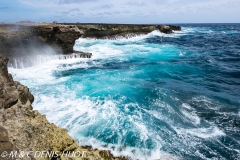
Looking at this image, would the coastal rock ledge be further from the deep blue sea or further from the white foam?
the white foam

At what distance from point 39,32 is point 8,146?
21.3 m

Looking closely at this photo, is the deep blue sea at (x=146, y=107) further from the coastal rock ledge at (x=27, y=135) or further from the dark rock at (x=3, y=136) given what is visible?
the dark rock at (x=3, y=136)

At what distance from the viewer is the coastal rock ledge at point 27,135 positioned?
3782 mm

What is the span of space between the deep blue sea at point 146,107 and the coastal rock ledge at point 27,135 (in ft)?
10.5

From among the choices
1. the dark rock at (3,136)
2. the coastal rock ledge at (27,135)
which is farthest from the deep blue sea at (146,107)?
the dark rock at (3,136)

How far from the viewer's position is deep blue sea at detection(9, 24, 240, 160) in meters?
7.83

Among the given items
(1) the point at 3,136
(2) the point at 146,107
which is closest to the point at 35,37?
(2) the point at 146,107

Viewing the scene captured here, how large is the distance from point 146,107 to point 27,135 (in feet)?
26.2

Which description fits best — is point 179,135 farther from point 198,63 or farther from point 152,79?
point 198,63

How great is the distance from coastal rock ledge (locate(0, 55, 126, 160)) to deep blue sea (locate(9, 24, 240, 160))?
10.5ft

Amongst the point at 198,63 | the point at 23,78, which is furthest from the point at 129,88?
the point at 198,63

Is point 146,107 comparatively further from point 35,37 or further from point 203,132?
point 35,37

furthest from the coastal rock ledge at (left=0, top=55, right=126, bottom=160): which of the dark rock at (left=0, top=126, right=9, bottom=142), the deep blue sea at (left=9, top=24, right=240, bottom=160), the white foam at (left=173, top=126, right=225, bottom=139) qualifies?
the white foam at (left=173, top=126, right=225, bottom=139)

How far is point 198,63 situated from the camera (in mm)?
22844
